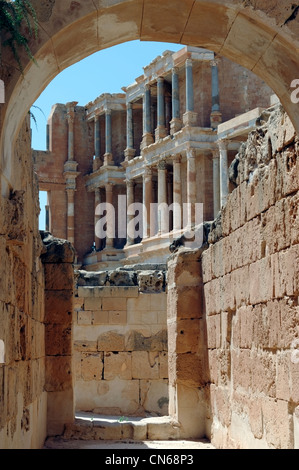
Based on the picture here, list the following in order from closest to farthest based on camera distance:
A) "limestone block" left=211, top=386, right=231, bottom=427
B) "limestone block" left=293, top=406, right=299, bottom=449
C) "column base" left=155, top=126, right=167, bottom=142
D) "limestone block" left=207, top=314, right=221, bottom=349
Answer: "limestone block" left=293, top=406, right=299, bottom=449 → "limestone block" left=211, top=386, right=231, bottom=427 → "limestone block" left=207, top=314, right=221, bottom=349 → "column base" left=155, top=126, right=167, bottom=142

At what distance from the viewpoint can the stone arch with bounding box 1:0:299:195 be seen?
539cm

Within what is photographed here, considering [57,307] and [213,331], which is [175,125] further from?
[213,331]

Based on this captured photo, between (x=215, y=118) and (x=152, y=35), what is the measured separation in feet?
96.4

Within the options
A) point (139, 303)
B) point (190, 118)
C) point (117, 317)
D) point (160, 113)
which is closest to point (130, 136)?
point (160, 113)

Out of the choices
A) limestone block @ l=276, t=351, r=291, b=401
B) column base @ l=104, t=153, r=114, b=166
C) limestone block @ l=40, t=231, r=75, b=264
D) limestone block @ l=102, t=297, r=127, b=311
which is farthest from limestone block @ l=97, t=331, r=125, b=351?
column base @ l=104, t=153, r=114, b=166

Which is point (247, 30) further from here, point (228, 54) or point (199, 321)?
point (199, 321)

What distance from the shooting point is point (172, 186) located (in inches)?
1544

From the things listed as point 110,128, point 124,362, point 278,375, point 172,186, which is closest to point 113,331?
point 124,362

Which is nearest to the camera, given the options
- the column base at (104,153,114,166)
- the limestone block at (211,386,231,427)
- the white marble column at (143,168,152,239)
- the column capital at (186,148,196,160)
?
the limestone block at (211,386,231,427)

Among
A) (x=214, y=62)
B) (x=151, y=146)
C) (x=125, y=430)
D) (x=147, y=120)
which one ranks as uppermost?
(x=214, y=62)

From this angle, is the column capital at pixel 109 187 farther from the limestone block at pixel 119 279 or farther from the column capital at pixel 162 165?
the limestone block at pixel 119 279

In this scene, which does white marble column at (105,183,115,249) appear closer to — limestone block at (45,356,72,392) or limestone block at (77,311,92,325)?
Result: limestone block at (77,311,92,325)

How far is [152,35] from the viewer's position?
6.14 meters

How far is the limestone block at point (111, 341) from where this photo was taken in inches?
559
